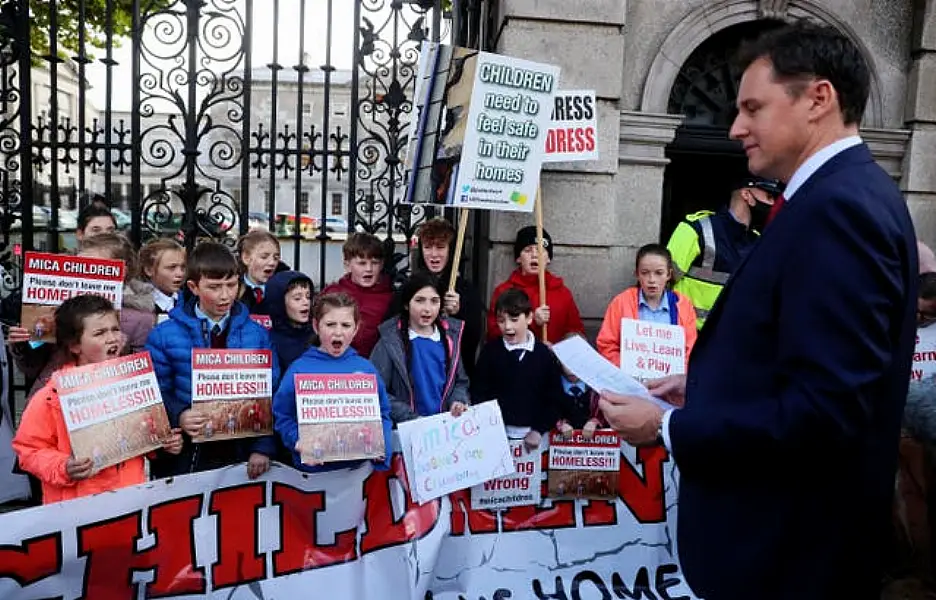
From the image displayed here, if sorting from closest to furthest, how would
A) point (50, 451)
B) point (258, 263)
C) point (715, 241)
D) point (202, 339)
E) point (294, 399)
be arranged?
point (50, 451)
point (294, 399)
point (202, 339)
point (258, 263)
point (715, 241)

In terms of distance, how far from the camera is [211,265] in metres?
4.19

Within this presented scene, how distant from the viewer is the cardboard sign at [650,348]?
4773mm

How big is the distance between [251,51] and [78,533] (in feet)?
13.2

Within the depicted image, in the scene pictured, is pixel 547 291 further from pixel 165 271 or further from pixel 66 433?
pixel 66 433

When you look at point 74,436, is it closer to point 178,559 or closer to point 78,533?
point 78,533

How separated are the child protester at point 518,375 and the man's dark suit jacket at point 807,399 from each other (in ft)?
8.93

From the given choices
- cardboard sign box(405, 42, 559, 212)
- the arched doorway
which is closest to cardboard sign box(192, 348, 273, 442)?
cardboard sign box(405, 42, 559, 212)

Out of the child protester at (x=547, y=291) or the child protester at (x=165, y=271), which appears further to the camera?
the child protester at (x=547, y=291)

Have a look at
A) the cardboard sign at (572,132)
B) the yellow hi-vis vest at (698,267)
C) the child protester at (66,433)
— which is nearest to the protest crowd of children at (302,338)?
the child protester at (66,433)

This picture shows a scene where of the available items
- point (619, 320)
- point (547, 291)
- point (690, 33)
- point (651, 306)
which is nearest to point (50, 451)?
point (547, 291)

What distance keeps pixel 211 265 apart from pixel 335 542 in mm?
1515

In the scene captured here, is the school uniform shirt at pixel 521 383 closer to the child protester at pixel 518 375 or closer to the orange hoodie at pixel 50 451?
the child protester at pixel 518 375

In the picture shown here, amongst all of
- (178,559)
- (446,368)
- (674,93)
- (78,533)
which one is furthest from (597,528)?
(674,93)

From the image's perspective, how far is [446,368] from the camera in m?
4.68
